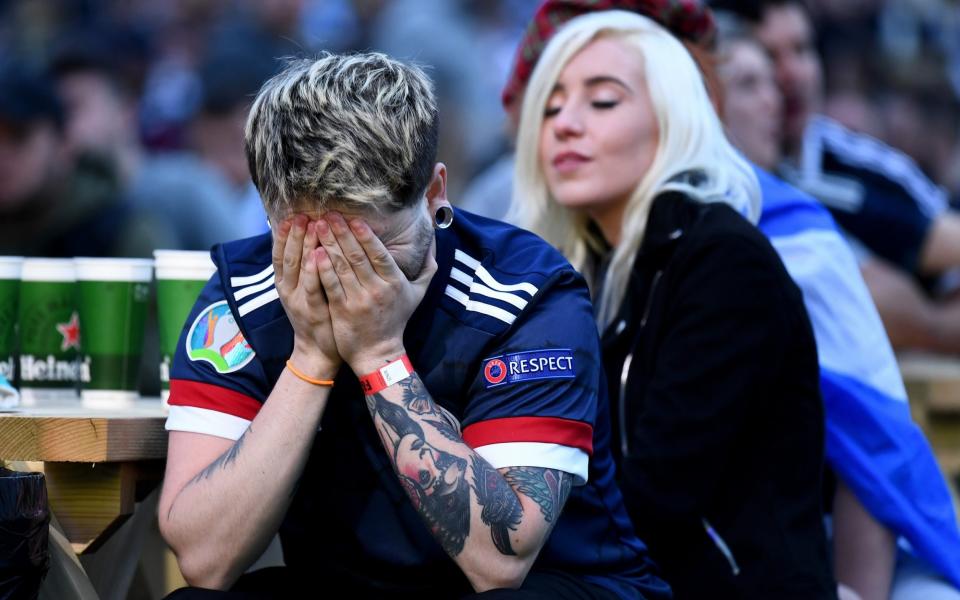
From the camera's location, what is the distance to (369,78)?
2.10m

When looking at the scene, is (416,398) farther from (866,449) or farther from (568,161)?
(866,449)

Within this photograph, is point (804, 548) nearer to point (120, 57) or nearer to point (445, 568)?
point (445, 568)

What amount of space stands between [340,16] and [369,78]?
17.7ft

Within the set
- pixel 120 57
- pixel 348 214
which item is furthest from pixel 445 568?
pixel 120 57

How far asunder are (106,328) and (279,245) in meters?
0.74

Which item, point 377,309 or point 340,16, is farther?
point 340,16

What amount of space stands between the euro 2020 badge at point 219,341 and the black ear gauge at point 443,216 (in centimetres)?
38

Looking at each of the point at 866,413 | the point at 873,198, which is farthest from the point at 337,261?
the point at 873,198

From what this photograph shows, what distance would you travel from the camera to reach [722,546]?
2.84 m

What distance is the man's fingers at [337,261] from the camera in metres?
2.07

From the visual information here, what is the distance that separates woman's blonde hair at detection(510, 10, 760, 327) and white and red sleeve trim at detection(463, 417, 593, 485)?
41.6 inches

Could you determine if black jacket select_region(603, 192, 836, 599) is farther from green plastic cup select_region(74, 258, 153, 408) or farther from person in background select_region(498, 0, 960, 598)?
green plastic cup select_region(74, 258, 153, 408)

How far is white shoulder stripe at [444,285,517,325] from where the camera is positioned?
2195 millimetres

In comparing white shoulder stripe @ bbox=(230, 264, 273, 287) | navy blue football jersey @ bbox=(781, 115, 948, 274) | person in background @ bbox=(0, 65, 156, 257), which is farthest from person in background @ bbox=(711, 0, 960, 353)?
white shoulder stripe @ bbox=(230, 264, 273, 287)
